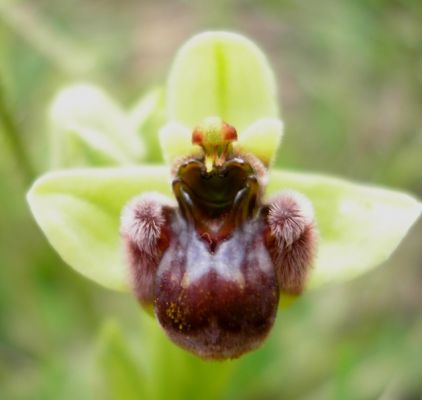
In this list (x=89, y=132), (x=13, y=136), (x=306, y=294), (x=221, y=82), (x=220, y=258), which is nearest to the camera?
(x=220, y=258)

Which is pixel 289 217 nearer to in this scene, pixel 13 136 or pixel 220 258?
pixel 220 258

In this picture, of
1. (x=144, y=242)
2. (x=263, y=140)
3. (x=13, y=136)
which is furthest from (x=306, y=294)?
(x=144, y=242)

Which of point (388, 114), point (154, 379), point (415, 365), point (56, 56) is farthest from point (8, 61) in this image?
point (388, 114)

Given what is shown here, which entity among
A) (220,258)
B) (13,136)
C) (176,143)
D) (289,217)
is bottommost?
(220,258)

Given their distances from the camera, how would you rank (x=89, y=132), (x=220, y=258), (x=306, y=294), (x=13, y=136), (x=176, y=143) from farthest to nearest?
(x=306, y=294), (x=13, y=136), (x=89, y=132), (x=176, y=143), (x=220, y=258)

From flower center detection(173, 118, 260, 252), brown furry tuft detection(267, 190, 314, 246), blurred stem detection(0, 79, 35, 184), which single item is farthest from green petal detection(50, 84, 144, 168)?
brown furry tuft detection(267, 190, 314, 246)

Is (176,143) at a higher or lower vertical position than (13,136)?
lower
